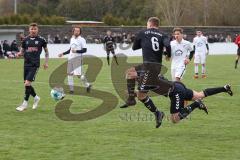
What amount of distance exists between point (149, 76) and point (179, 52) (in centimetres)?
502

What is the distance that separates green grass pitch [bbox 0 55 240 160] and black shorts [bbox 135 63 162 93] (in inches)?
32.3

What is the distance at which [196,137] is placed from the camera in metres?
11.0

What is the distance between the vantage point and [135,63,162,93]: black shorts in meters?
12.1

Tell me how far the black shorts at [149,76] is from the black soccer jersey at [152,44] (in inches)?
4.8

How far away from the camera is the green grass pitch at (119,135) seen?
9398mm

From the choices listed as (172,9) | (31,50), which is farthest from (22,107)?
(172,9)

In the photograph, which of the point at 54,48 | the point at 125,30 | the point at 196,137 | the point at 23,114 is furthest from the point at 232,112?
the point at 125,30

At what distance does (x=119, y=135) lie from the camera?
1116cm

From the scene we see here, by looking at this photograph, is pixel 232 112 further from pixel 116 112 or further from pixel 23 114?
pixel 23 114

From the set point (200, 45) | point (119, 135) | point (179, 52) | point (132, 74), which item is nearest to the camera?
point (119, 135)

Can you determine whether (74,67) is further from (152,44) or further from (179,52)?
(152,44)

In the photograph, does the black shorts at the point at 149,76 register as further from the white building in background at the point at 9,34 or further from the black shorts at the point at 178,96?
the white building in background at the point at 9,34

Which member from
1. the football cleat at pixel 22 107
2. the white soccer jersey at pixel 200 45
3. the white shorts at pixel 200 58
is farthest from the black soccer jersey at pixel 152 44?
the white soccer jersey at pixel 200 45

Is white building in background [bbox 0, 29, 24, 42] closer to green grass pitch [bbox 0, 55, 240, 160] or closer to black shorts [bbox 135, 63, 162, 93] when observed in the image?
green grass pitch [bbox 0, 55, 240, 160]
